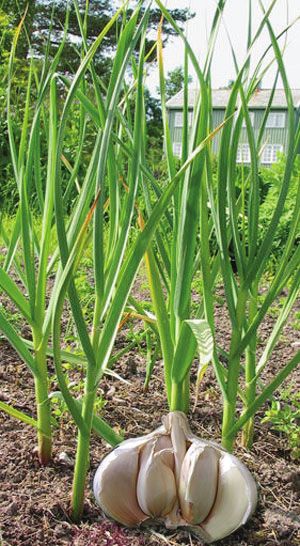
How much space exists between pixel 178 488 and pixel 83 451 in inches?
6.4

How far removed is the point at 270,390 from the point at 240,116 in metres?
0.44

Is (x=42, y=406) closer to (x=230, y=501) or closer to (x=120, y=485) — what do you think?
(x=120, y=485)

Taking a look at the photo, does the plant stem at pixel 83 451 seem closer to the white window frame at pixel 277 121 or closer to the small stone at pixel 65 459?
the small stone at pixel 65 459

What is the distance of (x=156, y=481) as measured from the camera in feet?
3.29

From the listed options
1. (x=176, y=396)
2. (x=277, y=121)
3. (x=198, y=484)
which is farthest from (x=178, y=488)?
(x=277, y=121)

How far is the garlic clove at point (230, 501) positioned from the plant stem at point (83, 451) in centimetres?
20

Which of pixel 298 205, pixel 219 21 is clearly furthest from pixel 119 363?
pixel 219 21

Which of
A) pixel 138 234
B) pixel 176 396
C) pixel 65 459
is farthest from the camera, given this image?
pixel 65 459

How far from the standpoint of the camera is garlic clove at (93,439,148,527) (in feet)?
3.30

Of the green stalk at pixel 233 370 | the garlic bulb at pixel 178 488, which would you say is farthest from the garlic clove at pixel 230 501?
the green stalk at pixel 233 370

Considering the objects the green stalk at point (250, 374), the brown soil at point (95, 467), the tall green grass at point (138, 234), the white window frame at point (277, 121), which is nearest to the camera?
the tall green grass at point (138, 234)

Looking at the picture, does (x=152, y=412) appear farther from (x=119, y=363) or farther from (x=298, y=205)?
(x=298, y=205)

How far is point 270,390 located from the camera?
1.06 meters

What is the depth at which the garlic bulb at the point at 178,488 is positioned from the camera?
1.00 meters
